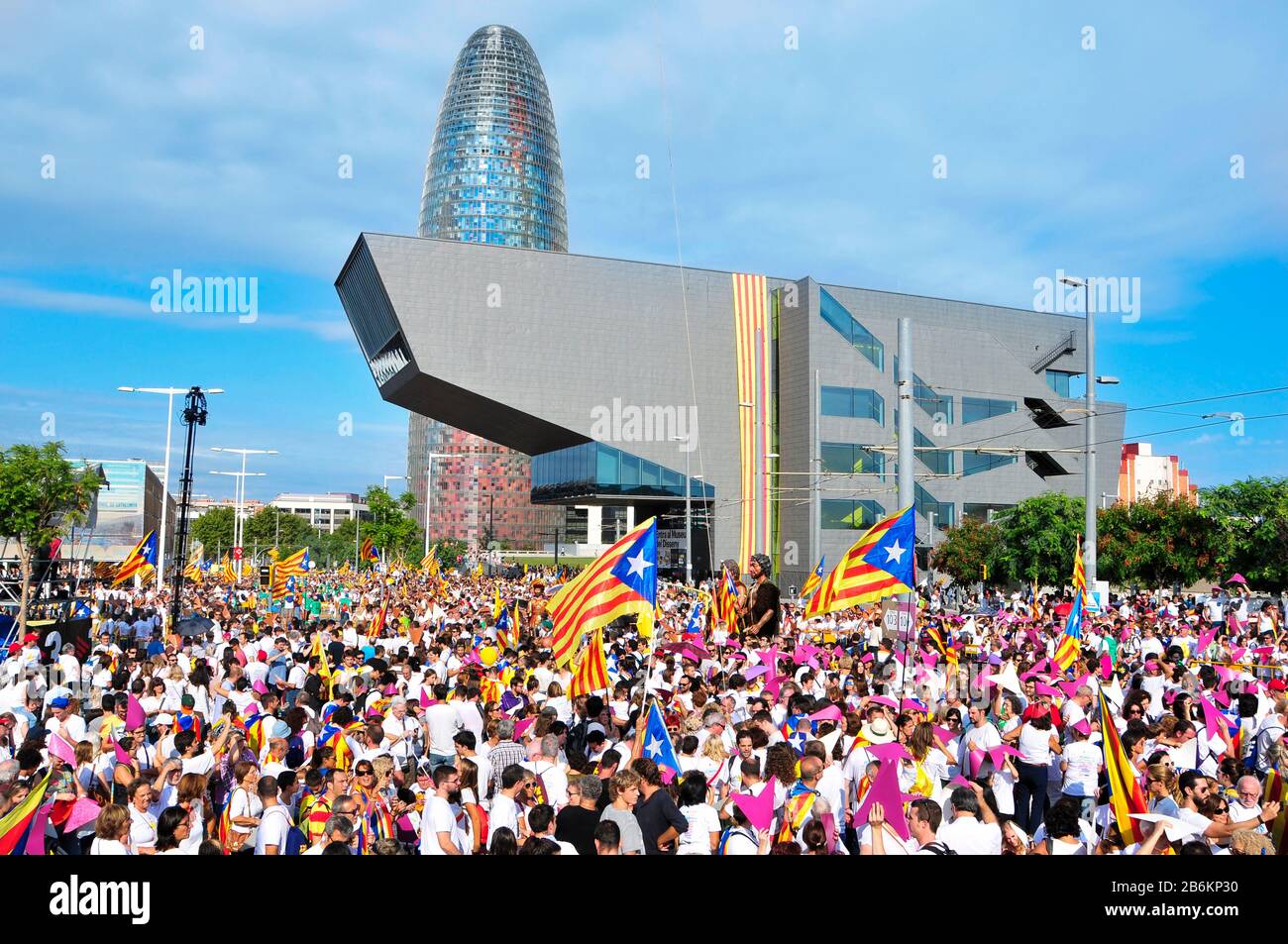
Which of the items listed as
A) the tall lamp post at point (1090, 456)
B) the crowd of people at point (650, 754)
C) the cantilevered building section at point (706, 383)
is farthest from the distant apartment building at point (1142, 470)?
the crowd of people at point (650, 754)

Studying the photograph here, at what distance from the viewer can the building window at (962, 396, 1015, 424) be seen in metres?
68.0

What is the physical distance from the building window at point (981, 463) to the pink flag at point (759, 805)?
63.5 metres

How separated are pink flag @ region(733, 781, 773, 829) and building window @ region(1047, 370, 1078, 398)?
7698 cm

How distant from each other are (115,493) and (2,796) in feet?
357

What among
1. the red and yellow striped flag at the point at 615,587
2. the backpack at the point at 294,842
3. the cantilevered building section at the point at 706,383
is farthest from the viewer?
the cantilevered building section at the point at 706,383

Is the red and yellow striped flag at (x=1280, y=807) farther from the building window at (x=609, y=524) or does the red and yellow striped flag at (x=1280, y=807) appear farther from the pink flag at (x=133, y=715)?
the building window at (x=609, y=524)

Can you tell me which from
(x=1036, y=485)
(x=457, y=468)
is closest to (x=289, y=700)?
(x=1036, y=485)

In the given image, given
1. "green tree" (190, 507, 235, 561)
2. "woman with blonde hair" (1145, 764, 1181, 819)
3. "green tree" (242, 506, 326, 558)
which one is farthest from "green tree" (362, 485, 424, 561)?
"woman with blonde hair" (1145, 764, 1181, 819)

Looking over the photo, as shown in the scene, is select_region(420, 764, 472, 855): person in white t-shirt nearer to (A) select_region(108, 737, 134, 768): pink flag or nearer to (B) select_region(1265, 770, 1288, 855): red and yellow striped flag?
(A) select_region(108, 737, 134, 768): pink flag

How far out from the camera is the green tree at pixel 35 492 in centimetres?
3778

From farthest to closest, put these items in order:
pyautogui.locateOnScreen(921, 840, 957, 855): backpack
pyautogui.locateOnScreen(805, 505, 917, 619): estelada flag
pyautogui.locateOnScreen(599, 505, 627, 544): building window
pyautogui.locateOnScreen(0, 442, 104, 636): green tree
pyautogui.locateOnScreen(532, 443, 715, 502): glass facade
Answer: pyautogui.locateOnScreen(599, 505, 627, 544): building window → pyautogui.locateOnScreen(532, 443, 715, 502): glass facade → pyautogui.locateOnScreen(0, 442, 104, 636): green tree → pyautogui.locateOnScreen(805, 505, 917, 619): estelada flag → pyautogui.locateOnScreen(921, 840, 957, 855): backpack

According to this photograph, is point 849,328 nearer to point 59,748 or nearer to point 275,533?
point 59,748
